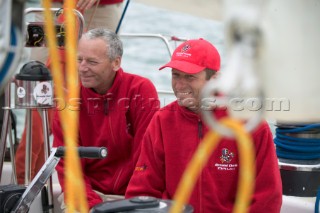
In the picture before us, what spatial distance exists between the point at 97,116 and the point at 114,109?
8 centimetres

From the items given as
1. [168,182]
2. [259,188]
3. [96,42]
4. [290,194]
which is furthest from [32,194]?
[290,194]

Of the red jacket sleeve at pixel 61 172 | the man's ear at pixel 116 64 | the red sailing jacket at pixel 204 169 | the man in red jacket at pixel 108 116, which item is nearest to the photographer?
the red sailing jacket at pixel 204 169

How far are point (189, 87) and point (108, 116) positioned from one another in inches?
21.2

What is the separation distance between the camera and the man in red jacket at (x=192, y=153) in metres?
2.05

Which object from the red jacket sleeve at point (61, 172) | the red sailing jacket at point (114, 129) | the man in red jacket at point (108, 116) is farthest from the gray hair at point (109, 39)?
the red jacket sleeve at point (61, 172)

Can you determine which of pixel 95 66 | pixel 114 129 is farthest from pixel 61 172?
→ pixel 95 66

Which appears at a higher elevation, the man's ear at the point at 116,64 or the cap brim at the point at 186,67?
the man's ear at the point at 116,64

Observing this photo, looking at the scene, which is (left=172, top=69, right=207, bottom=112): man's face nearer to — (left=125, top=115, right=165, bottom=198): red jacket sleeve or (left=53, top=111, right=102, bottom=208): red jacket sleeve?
(left=125, top=115, right=165, bottom=198): red jacket sleeve

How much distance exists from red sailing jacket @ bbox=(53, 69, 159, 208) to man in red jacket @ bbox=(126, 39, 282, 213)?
373 mm

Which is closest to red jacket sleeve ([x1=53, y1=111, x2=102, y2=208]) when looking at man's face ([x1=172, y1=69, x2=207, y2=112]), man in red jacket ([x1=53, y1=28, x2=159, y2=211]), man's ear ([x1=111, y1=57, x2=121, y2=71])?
man in red jacket ([x1=53, y1=28, x2=159, y2=211])

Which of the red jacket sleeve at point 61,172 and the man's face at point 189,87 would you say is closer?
the man's face at point 189,87

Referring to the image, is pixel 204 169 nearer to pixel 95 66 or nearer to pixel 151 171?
pixel 151 171

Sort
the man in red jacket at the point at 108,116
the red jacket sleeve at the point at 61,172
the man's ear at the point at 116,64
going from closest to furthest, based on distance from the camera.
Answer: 1. the red jacket sleeve at the point at 61,172
2. the man in red jacket at the point at 108,116
3. the man's ear at the point at 116,64

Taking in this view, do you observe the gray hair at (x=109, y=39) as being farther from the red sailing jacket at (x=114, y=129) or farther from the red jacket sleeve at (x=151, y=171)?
the red jacket sleeve at (x=151, y=171)
